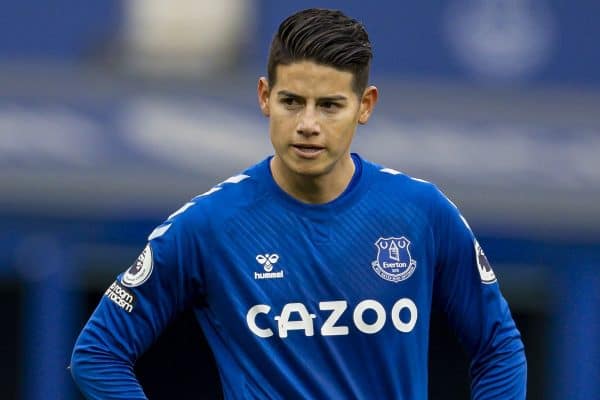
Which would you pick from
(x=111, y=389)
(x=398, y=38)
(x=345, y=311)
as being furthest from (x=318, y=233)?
(x=398, y=38)

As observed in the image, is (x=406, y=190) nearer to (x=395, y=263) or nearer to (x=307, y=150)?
(x=395, y=263)

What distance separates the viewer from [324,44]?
448 cm

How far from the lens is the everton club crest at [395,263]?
15.1ft

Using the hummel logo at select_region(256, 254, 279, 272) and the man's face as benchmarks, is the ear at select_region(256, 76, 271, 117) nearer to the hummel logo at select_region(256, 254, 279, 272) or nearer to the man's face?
the man's face

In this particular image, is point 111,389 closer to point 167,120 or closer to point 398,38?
point 167,120

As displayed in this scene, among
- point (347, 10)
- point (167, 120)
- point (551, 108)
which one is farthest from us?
point (347, 10)

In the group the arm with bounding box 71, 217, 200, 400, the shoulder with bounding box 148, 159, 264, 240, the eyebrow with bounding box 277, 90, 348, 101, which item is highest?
the eyebrow with bounding box 277, 90, 348, 101

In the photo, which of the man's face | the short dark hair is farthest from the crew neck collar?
the short dark hair

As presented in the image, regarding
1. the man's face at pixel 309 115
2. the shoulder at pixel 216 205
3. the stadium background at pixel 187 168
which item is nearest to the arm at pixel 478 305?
the man's face at pixel 309 115

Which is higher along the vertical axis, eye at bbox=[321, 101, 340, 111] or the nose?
eye at bbox=[321, 101, 340, 111]

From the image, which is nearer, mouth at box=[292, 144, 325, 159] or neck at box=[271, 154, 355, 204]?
mouth at box=[292, 144, 325, 159]

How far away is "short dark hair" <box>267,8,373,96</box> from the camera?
4461mm

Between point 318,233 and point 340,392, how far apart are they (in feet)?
1.35

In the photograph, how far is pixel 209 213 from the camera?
15.0 ft
